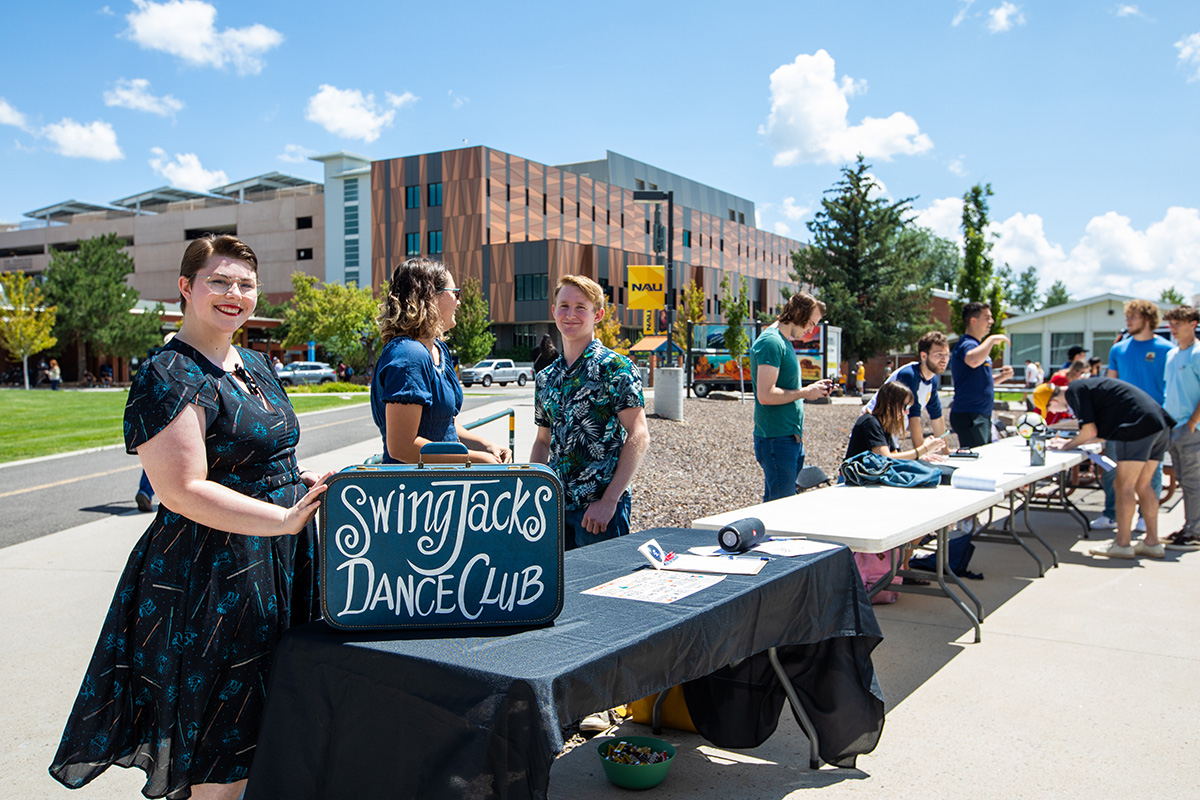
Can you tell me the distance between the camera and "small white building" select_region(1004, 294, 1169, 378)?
4222cm

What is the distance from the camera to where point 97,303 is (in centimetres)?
4619

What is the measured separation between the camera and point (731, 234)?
3162 inches

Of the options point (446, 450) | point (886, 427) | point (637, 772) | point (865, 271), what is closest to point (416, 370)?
point (446, 450)

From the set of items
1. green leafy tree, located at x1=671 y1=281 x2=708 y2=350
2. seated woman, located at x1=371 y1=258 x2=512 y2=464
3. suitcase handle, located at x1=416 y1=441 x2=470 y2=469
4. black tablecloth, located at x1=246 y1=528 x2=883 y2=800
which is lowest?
black tablecloth, located at x1=246 y1=528 x2=883 y2=800

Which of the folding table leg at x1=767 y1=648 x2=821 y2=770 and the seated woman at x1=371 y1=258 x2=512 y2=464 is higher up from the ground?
the seated woman at x1=371 y1=258 x2=512 y2=464

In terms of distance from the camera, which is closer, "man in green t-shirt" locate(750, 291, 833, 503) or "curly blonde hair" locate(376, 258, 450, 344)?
"curly blonde hair" locate(376, 258, 450, 344)

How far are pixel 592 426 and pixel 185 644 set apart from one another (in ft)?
5.82

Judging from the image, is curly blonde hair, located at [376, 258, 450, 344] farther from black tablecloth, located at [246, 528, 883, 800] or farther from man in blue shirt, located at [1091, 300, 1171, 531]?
man in blue shirt, located at [1091, 300, 1171, 531]

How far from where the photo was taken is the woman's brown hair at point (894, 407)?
605 cm

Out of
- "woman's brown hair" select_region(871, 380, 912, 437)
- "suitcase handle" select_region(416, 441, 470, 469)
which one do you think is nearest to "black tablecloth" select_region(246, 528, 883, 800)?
"suitcase handle" select_region(416, 441, 470, 469)

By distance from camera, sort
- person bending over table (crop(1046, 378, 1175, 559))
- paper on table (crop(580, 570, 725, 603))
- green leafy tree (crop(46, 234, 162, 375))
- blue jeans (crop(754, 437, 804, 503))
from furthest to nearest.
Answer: green leafy tree (crop(46, 234, 162, 375)) → person bending over table (crop(1046, 378, 1175, 559)) → blue jeans (crop(754, 437, 804, 503)) → paper on table (crop(580, 570, 725, 603))

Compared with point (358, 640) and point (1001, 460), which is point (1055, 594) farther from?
point (358, 640)

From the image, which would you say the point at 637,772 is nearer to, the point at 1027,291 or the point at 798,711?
the point at 798,711

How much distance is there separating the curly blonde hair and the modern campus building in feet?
166
